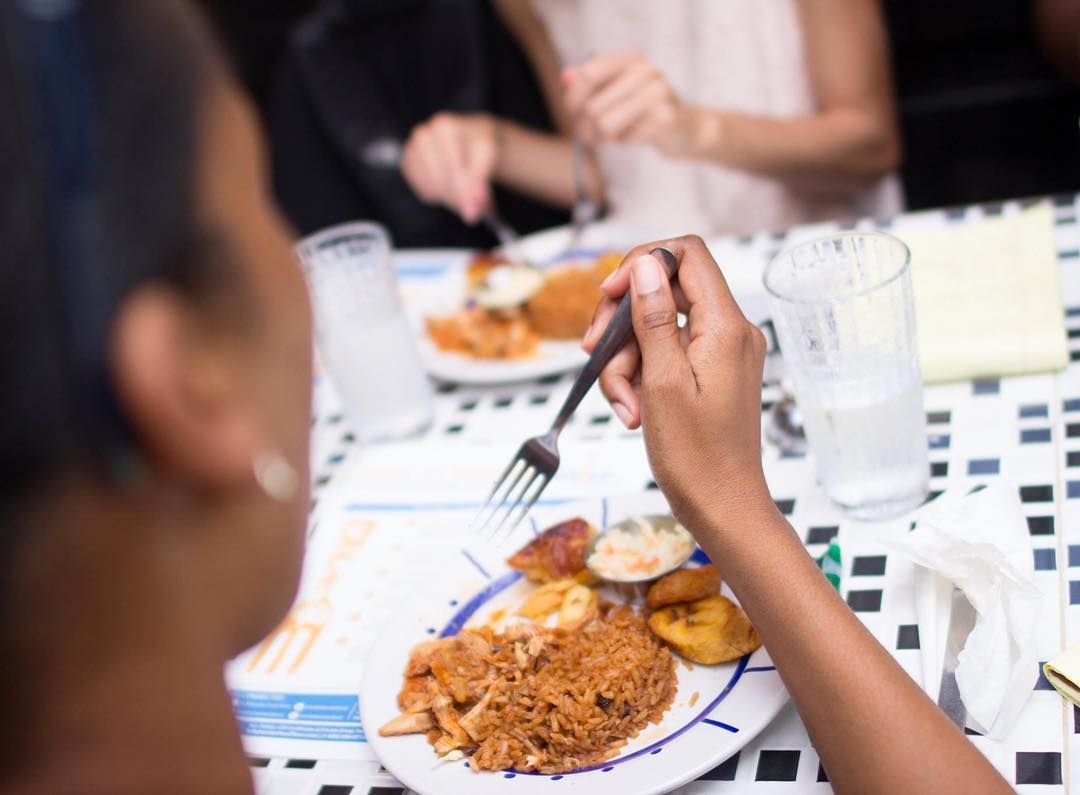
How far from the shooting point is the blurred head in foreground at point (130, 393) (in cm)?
44

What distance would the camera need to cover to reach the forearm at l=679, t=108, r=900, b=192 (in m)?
2.03

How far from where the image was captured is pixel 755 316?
128cm

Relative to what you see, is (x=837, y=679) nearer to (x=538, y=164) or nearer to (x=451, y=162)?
(x=451, y=162)

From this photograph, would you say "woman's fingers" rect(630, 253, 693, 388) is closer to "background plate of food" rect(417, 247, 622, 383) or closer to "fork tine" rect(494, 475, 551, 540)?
"fork tine" rect(494, 475, 551, 540)

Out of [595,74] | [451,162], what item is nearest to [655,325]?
[595,74]

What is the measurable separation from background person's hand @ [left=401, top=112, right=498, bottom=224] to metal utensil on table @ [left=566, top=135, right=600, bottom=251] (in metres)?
0.20

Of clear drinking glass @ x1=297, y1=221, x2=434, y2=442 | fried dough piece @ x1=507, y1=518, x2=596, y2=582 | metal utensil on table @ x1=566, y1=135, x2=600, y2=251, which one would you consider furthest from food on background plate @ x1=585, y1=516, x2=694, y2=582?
metal utensil on table @ x1=566, y1=135, x2=600, y2=251

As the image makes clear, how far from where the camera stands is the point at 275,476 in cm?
56

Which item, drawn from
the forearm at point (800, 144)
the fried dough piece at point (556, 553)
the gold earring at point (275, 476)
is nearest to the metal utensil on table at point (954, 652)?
the fried dough piece at point (556, 553)

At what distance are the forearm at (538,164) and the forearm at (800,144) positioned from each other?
0.50 m

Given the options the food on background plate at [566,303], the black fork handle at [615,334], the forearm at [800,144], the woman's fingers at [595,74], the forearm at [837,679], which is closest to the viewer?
the forearm at [837,679]

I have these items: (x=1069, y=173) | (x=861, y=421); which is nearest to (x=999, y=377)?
(x=861, y=421)

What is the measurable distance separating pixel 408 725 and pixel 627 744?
0.19m

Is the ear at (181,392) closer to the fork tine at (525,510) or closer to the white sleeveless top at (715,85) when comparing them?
the fork tine at (525,510)
